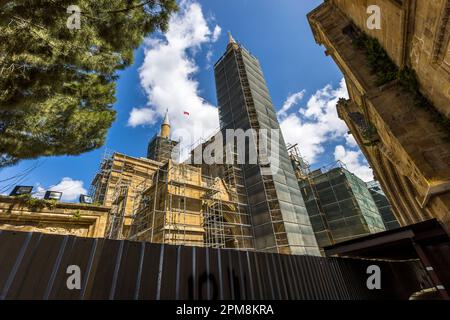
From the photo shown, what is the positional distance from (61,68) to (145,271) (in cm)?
542

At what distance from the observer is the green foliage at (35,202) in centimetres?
876

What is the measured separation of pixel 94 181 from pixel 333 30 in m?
23.9

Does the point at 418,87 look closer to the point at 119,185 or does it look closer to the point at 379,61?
the point at 379,61

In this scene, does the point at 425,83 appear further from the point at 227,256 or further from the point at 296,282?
the point at 227,256

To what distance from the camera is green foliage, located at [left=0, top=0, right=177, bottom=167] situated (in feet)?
14.9

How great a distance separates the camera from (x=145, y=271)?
2.96m

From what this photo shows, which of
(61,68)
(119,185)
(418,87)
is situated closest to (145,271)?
(61,68)

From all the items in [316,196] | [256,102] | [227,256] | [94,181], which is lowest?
[227,256]

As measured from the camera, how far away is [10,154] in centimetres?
609

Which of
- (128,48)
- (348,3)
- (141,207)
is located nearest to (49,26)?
(128,48)

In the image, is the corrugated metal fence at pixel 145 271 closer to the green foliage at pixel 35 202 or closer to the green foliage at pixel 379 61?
the green foliage at pixel 379 61

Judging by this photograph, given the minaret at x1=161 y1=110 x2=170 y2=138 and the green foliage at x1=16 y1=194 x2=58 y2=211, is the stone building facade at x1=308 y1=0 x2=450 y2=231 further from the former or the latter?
the minaret at x1=161 y1=110 x2=170 y2=138

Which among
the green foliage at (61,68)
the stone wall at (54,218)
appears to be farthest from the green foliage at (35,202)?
the green foliage at (61,68)
